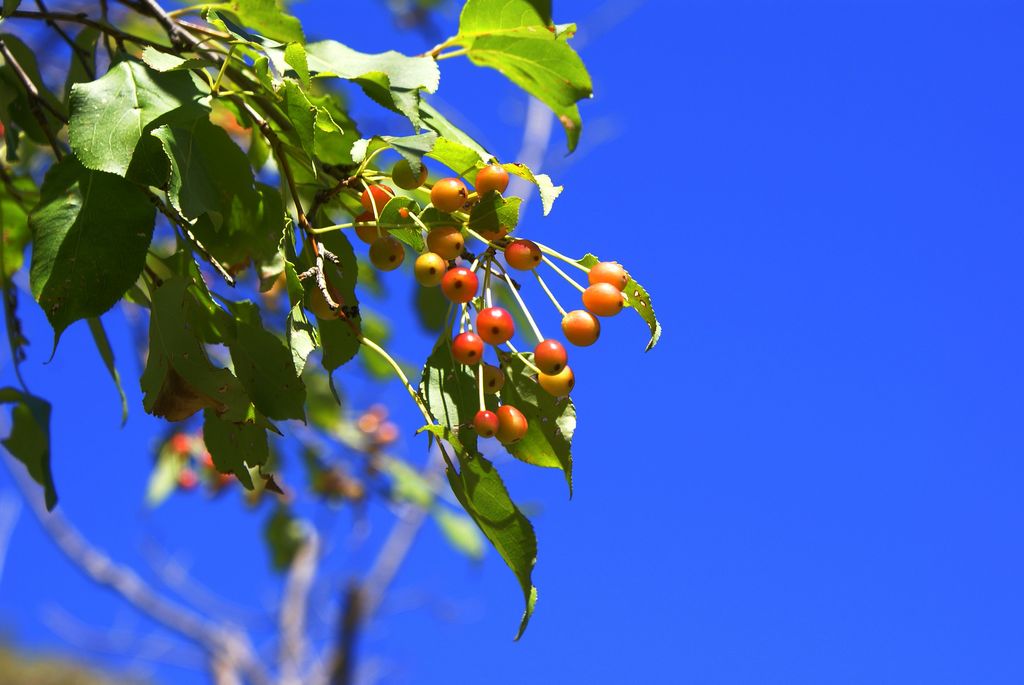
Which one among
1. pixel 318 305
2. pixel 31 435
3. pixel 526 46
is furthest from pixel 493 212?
pixel 31 435

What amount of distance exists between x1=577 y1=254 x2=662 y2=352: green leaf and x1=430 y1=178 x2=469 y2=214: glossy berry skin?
143mm

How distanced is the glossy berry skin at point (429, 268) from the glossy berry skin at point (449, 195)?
0.06 metres

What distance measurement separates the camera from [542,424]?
117 cm

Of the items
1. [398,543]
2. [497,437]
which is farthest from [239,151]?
[398,543]

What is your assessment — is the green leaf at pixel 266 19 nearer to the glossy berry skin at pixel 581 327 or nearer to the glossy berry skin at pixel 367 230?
the glossy berry skin at pixel 367 230

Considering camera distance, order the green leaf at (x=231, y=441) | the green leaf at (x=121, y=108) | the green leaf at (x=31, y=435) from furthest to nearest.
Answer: the green leaf at (x=31, y=435)
the green leaf at (x=231, y=441)
the green leaf at (x=121, y=108)

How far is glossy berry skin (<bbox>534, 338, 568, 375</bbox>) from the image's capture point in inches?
43.4

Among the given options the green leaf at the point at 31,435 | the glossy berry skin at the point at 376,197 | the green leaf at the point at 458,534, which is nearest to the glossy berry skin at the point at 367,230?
the glossy berry skin at the point at 376,197

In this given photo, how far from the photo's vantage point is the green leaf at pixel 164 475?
13.6 feet

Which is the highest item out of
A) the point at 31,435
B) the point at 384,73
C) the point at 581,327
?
the point at 384,73

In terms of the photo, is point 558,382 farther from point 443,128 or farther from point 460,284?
point 443,128

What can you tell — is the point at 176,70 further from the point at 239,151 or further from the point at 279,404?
the point at 279,404

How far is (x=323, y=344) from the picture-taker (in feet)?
4.13

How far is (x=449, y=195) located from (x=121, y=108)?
32cm
